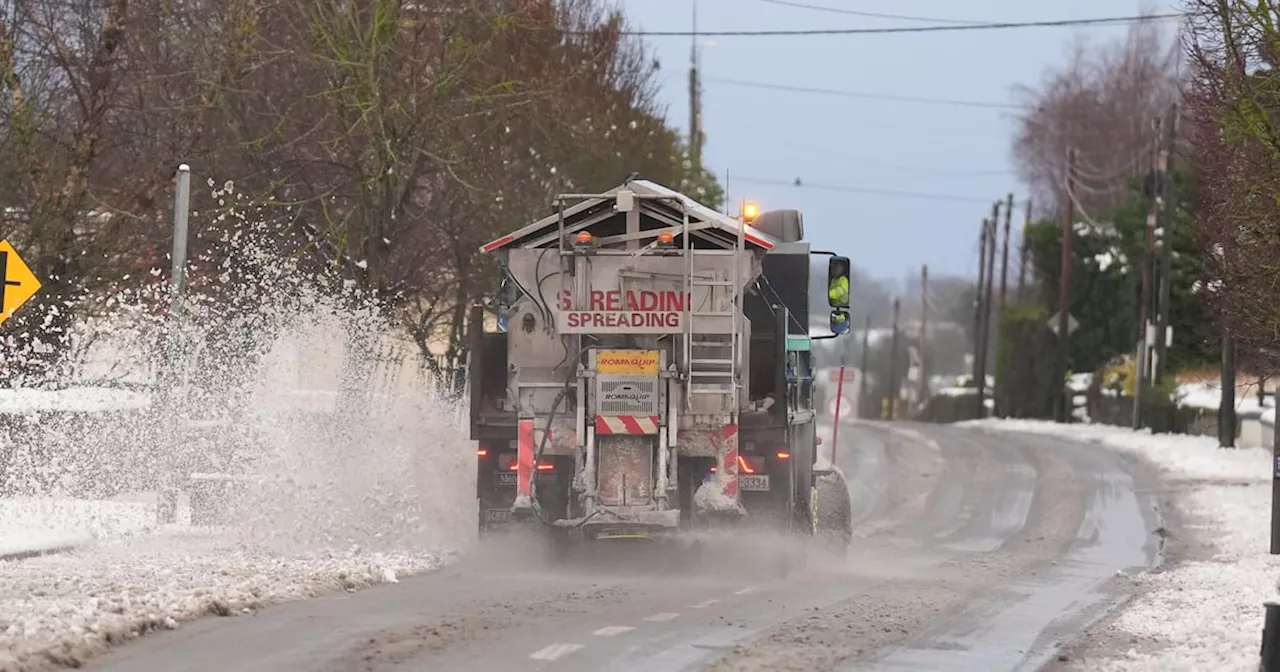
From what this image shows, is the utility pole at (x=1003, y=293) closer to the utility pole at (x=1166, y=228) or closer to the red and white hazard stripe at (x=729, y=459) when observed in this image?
the utility pole at (x=1166, y=228)

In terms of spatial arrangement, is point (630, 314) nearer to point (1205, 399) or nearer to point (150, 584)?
point (150, 584)

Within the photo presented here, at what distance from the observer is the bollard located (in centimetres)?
939

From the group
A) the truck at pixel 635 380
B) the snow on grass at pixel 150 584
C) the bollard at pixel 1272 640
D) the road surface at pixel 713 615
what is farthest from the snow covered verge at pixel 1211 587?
the snow on grass at pixel 150 584

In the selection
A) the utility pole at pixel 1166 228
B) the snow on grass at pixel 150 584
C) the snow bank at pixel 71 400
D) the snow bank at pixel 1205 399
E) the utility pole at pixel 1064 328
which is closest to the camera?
the snow on grass at pixel 150 584

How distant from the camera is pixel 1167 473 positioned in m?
32.2

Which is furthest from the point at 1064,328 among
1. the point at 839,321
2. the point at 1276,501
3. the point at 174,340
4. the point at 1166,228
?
the point at 174,340

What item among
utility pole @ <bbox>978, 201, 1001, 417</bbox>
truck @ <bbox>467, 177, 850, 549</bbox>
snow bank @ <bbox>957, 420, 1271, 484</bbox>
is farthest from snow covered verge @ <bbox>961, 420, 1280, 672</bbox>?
utility pole @ <bbox>978, 201, 1001, 417</bbox>

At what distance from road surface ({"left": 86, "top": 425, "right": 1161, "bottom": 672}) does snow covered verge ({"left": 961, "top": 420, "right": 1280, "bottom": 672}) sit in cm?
45

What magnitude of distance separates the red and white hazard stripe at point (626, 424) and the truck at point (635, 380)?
0.01 meters

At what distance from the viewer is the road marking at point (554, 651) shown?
9.93 m

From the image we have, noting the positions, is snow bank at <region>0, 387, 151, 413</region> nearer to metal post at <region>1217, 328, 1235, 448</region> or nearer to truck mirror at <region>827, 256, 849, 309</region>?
truck mirror at <region>827, 256, 849, 309</region>

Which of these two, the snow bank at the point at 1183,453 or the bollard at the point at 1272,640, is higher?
the bollard at the point at 1272,640

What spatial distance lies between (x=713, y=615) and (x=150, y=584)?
11.9ft

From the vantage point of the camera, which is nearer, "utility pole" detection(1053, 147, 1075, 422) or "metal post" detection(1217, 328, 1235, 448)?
"metal post" detection(1217, 328, 1235, 448)
